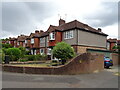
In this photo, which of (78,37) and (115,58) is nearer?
(78,37)

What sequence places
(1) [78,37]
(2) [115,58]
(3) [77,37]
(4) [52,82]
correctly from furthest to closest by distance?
(2) [115,58]
(1) [78,37]
(3) [77,37]
(4) [52,82]

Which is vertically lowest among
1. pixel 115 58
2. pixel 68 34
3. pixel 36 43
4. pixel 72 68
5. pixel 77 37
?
pixel 115 58

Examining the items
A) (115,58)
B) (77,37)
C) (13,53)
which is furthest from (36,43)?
(115,58)

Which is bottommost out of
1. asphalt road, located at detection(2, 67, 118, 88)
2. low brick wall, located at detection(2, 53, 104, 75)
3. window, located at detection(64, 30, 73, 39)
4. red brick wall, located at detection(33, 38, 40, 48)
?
asphalt road, located at detection(2, 67, 118, 88)

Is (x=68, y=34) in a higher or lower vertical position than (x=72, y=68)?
higher

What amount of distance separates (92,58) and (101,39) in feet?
45.4

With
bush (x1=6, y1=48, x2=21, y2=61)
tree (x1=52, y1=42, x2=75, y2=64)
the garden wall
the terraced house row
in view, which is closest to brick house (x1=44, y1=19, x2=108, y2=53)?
the terraced house row

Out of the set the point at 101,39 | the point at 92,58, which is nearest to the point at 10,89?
the point at 92,58

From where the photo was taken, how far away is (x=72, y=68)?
10250mm

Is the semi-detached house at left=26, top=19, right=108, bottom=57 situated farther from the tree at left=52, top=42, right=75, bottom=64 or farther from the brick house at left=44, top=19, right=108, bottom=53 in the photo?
the tree at left=52, top=42, right=75, bottom=64

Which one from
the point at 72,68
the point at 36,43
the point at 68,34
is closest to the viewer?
the point at 72,68

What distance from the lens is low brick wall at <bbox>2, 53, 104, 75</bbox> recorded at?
984 centimetres

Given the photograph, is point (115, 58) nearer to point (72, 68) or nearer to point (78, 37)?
point (78, 37)

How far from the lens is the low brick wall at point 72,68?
9.84 m
